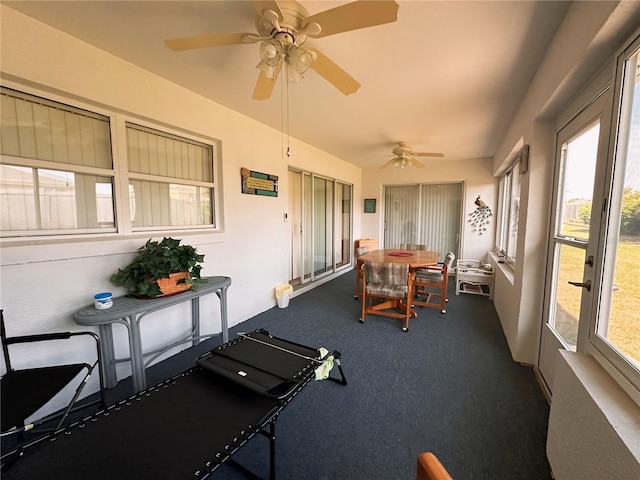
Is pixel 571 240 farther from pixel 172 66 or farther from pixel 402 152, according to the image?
pixel 172 66

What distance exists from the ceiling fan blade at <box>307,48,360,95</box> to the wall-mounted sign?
5.88ft

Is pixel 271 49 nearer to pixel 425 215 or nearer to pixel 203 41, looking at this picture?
pixel 203 41

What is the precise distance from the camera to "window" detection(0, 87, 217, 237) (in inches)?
68.4

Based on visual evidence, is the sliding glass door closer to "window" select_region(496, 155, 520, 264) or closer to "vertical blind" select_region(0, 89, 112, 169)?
"vertical blind" select_region(0, 89, 112, 169)

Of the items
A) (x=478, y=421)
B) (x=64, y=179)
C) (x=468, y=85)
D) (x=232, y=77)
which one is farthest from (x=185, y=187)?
(x=478, y=421)

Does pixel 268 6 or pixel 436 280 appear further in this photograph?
pixel 436 280

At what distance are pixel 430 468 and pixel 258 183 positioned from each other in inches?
130

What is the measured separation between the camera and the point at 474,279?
428 centimetres

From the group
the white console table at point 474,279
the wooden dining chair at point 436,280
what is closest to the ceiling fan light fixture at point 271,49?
the wooden dining chair at point 436,280

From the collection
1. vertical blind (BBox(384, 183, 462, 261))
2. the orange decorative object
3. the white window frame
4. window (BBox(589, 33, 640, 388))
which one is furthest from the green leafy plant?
vertical blind (BBox(384, 183, 462, 261))

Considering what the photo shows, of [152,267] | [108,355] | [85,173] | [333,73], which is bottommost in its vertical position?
[108,355]

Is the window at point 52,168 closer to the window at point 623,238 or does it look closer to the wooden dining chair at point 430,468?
the wooden dining chair at point 430,468

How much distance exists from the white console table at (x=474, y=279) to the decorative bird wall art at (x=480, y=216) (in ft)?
3.45

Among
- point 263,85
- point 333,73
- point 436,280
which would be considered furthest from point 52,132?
point 436,280
